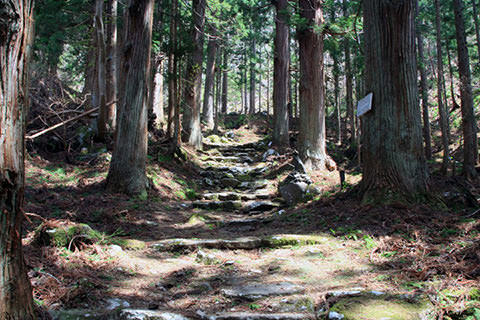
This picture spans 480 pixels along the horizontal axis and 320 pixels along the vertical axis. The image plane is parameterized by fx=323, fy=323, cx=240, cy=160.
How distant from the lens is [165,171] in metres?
9.74

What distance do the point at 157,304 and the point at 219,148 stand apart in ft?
43.9

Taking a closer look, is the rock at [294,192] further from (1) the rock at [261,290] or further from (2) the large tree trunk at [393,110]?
(1) the rock at [261,290]

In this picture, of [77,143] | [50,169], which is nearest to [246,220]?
[50,169]

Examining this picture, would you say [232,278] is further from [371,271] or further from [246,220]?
[246,220]

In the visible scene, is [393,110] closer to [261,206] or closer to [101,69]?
[261,206]

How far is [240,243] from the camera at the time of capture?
4.58 metres

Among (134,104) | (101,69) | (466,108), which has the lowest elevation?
(134,104)

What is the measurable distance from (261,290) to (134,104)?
5667 millimetres

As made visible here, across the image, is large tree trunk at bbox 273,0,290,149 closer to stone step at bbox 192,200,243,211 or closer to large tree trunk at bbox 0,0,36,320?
stone step at bbox 192,200,243,211

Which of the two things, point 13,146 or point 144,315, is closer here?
point 13,146

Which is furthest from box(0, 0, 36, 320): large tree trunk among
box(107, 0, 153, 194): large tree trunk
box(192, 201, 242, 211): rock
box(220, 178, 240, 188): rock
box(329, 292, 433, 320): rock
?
box(220, 178, 240, 188): rock

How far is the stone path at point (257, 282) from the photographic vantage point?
2.36 meters

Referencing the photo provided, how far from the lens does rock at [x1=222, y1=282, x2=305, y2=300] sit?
2.89 meters

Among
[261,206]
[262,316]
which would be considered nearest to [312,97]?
[261,206]
